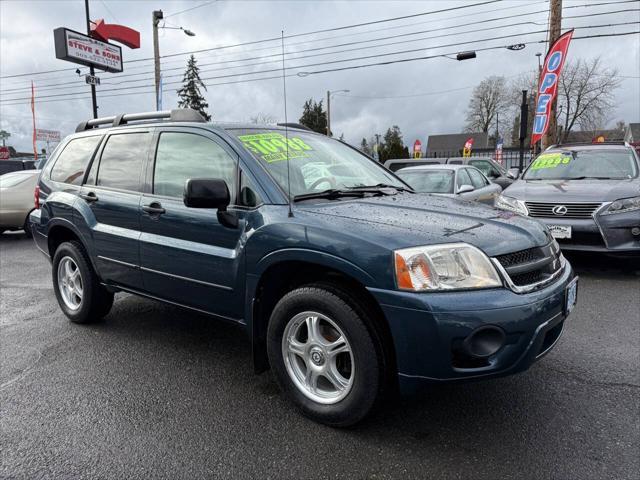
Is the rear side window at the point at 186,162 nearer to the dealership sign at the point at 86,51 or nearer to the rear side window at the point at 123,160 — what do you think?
the rear side window at the point at 123,160

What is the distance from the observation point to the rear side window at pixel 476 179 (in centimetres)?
873

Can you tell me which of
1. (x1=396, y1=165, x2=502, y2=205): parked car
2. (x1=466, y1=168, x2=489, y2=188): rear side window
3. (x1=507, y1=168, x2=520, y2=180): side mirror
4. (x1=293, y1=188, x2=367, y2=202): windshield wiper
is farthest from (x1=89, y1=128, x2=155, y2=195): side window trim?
(x1=507, y1=168, x2=520, y2=180): side mirror

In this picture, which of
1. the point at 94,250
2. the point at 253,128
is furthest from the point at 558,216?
the point at 94,250

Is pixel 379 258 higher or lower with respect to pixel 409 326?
higher

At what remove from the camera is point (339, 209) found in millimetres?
2645

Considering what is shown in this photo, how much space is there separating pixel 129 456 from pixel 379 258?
5.20 feet

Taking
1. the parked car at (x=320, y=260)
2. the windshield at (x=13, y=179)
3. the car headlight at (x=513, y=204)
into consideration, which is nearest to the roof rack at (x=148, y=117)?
the parked car at (x=320, y=260)

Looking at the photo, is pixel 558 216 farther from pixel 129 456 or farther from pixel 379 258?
pixel 129 456

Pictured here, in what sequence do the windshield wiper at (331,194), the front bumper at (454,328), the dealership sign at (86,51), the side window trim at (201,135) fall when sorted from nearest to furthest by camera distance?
the front bumper at (454,328)
the windshield wiper at (331,194)
the side window trim at (201,135)
the dealership sign at (86,51)

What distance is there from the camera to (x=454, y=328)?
210cm

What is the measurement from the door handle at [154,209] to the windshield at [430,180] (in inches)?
215

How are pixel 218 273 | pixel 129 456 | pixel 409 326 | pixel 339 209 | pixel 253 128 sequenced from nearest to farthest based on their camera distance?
pixel 409 326 → pixel 129 456 → pixel 339 209 → pixel 218 273 → pixel 253 128

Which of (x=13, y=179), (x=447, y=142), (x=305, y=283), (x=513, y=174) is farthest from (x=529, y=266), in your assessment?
(x=447, y=142)

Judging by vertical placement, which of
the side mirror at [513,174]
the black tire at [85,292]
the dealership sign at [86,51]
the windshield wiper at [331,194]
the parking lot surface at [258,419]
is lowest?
the parking lot surface at [258,419]
